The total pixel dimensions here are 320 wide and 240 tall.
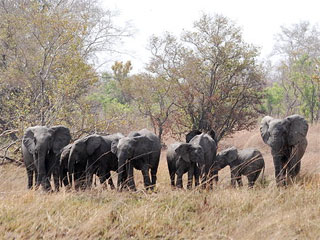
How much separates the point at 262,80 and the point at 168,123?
13.8ft

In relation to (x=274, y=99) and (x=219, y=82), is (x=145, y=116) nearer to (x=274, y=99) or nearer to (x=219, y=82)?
(x=219, y=82)

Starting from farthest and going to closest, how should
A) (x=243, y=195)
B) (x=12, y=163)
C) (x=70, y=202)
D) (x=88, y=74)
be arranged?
(x=88, y=74) → (x=12, y=163) → (x=243, y=195) → (x=70, y=202)

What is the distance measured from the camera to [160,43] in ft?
71.2

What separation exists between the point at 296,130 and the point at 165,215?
10.8 feet

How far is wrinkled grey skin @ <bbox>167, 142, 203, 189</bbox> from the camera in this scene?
8.17 meters

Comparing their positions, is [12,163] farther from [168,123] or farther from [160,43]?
[160,43]

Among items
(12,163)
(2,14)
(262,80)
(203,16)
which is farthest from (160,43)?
(12,163)

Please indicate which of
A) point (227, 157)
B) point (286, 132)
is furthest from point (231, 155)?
point (286, 132)

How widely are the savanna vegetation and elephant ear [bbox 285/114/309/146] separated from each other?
0.80 m

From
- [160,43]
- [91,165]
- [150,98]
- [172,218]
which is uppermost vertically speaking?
[160,43]

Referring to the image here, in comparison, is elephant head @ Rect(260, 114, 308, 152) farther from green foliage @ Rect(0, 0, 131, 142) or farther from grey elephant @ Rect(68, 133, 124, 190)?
green foliage @ Rect(0, 0, 131, 142)

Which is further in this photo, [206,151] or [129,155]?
[206,151]

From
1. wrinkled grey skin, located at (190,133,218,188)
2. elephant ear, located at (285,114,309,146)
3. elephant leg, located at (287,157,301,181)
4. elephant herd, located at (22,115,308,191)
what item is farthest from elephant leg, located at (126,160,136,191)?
elephant ear, located at (285,114,309,146)

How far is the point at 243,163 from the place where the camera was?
897cm
